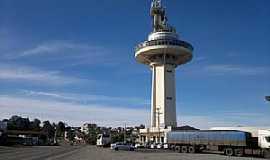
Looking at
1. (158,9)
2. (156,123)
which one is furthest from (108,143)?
(158,9)

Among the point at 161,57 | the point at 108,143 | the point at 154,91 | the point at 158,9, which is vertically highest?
the point at 158,9

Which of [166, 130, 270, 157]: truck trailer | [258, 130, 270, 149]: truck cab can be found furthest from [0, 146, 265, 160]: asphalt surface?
[258, 130, 270, 149]: truck cab

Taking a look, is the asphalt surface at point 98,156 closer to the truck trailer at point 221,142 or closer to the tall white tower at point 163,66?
the truck trailer at point 221,142

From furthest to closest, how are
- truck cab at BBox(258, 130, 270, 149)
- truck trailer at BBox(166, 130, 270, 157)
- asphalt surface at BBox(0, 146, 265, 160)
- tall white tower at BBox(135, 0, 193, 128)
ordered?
tall white tower at BBox(135, 0, 193, 128), truck trailer at BBox(166, 130, 270, 157), truck cab at BBox(258, 130, 270, 149), asphalt surface at BBox(0, 146, 265, 160)

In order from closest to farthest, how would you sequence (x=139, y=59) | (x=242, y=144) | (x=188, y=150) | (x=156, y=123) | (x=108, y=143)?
(x=242, y=144)
(x=188, y=150)
(x=108, y=143)
(x=156, y=123)
(x=139, y=59)

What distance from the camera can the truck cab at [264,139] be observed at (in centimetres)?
4447

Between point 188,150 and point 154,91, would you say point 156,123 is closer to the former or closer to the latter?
point 154,91

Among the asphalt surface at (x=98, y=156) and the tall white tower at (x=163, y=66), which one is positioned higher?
the tall white tower at (x=163, y=66)

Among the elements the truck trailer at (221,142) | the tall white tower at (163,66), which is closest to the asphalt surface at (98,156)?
the truck trailer at (221,142)

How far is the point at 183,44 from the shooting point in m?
113

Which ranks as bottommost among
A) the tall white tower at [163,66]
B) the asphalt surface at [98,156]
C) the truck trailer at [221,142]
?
the asphalt surface at [98,156]

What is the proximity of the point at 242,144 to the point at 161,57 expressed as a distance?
68.0 meters

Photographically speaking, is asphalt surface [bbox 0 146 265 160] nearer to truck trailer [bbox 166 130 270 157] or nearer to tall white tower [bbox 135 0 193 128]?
truck trailer [bbox 166 130 270 157]

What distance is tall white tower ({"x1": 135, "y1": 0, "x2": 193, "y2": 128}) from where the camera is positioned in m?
111
